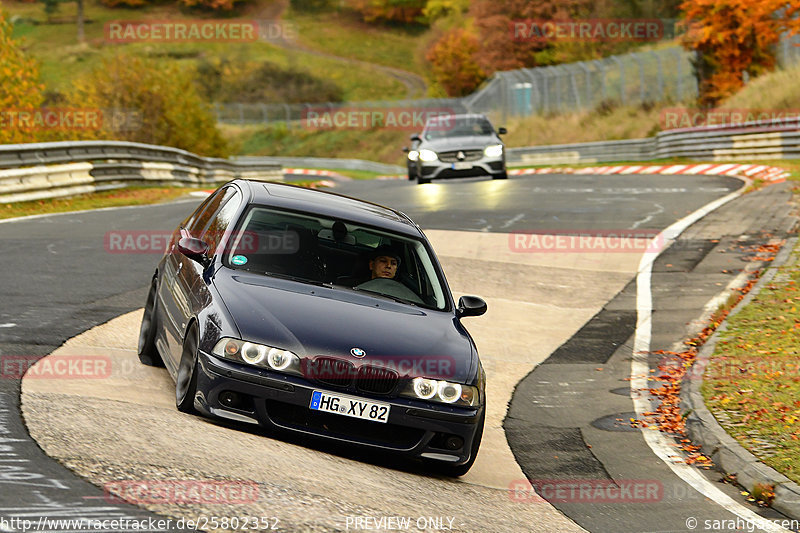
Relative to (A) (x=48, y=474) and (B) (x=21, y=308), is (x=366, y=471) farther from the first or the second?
(B) (x=21, y=308)

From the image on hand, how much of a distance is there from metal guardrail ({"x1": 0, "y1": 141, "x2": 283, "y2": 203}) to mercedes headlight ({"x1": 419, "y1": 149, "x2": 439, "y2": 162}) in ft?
22.3

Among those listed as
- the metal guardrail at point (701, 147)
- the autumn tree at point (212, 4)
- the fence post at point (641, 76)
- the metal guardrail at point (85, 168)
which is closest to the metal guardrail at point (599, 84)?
the fence post at point (641, 76)

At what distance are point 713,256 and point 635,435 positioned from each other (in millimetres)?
8350

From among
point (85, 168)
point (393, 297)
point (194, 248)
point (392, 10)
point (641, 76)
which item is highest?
point (392, 10)

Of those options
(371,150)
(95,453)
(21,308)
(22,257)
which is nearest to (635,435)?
(95,453)

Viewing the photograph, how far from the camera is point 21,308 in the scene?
1071 cm

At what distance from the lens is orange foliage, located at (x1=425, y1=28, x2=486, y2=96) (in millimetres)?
85000

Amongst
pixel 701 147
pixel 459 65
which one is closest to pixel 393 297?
pixel 701 147

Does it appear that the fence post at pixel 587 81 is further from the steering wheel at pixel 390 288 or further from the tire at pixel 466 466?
the tire at pixel 466 466

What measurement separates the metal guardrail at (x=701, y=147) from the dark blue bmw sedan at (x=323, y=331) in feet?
86.0

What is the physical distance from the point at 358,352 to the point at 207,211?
2897 millimetres

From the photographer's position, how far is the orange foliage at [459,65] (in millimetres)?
85000

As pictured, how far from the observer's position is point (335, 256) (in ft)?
27.4

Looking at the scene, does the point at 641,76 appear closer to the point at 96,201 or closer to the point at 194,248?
the point at 96,201
